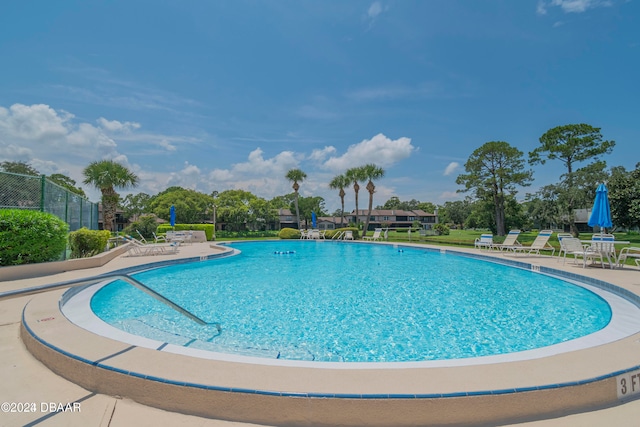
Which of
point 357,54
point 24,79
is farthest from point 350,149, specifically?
point 24,79

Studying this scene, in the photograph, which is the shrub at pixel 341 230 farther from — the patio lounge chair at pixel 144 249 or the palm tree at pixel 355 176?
the patio lounge chair at pixel 144 249

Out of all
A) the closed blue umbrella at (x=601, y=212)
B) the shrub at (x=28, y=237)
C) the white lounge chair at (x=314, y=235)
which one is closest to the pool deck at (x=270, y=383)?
the shrub at (x=28, y=237)

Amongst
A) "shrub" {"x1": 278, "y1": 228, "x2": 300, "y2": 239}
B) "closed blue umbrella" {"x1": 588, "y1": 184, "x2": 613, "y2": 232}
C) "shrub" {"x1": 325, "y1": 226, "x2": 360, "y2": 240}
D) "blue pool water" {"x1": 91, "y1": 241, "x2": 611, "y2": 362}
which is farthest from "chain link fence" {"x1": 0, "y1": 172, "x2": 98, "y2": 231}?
"shrub" {"x1": 325, "y1": 226, "x2": 360, "y2": 240}

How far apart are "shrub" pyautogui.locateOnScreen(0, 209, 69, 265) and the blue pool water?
7.48 ft

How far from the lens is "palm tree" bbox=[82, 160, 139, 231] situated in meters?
22.1

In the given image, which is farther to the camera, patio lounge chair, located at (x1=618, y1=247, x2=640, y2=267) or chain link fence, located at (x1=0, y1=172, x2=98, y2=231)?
patio lounge chair, located at (x1=618, y1=247, x2=640, y2=267)

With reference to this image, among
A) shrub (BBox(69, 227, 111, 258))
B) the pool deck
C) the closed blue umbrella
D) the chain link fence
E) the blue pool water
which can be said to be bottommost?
the blue pool water

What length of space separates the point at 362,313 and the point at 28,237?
27.9 feet

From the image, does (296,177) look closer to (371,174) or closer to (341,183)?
(341,183)

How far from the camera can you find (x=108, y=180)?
22.3m

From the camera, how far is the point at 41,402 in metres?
2.38

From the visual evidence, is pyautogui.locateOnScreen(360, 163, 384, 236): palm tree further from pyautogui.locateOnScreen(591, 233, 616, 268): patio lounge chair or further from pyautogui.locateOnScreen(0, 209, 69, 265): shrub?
pyautogui.locateOnScreen(0, 209, 69, 265): shrub

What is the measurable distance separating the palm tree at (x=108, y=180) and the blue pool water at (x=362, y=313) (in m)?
16.0

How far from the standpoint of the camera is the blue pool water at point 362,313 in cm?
426
